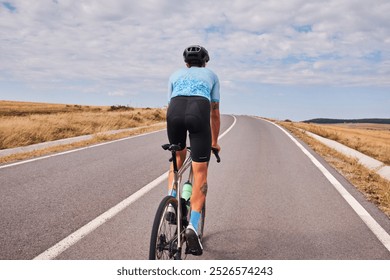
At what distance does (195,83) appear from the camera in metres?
3.65

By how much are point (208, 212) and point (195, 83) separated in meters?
2.54

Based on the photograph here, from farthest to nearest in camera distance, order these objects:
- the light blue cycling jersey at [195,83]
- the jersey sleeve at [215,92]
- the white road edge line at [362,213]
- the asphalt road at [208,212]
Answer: the white road edge line at [362,213]
the asphalt road at [208,212]
the jersey sleeve at [215,92]
the light blue cycling jersey at [195,83]

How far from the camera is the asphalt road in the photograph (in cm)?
421

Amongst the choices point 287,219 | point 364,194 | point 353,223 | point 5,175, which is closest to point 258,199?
point 287,219

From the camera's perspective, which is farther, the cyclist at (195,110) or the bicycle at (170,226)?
the cyclist at (195,110)

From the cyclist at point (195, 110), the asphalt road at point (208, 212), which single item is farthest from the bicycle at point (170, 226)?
the asphalt road at point (208, 212)

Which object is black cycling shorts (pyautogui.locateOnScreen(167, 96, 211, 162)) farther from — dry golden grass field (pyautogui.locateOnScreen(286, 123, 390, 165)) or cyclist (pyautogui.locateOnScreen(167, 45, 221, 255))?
dry golden grass field (pyautogui.locateOnScreen(286, 123, 390, 165))

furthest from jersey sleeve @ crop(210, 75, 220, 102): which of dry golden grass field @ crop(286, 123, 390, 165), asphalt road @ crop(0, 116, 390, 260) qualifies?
dry golden grass field @ crop(286, 123, 390, 165)

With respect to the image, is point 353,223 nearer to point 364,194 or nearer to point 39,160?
point 364,194

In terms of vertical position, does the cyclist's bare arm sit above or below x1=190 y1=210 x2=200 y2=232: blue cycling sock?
above

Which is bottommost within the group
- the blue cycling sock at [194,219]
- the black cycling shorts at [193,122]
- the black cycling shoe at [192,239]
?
the black cycling shoe at [192,239]

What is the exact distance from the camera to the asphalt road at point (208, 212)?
13.8 ft

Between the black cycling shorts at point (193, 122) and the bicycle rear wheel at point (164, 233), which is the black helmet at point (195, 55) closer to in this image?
the black cycling shorts at point (193, 122)

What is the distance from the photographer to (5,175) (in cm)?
774
